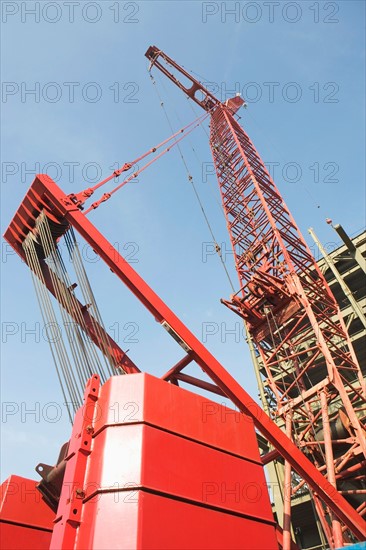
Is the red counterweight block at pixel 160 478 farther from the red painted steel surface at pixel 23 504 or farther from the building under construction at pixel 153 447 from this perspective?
the red painted steel surface at pixel 23 504

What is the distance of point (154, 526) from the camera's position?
5.27 m

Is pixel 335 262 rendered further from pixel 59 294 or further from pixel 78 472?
pixel 78 472

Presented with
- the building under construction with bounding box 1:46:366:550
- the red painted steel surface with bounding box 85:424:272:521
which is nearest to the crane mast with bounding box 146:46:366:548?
the building under construction with bounding box 1:46:366:550

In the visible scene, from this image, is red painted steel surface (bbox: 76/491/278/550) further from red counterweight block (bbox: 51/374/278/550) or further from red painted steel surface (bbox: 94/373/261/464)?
red painted steel surface (bbox: 94/373/261/464)

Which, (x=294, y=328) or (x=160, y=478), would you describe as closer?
(x=160, y=478)

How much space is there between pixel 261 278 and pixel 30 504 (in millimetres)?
11223

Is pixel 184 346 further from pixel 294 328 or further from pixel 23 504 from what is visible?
pixel 294 328

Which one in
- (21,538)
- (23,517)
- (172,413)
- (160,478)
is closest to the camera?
(160,478)

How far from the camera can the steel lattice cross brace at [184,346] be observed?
845cm

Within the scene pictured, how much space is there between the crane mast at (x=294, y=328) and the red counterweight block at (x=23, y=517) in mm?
6455

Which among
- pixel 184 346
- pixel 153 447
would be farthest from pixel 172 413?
pixel 184 346

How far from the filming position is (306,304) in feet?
51.4

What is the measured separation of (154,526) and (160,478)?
59 centimetres

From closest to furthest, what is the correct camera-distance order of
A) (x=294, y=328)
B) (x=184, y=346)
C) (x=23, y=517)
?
(x=23, y=517) → (x=184, y=346) → (x=294, y=328)
